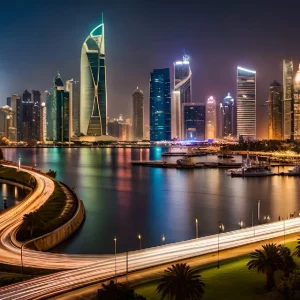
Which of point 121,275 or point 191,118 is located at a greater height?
point 191,118

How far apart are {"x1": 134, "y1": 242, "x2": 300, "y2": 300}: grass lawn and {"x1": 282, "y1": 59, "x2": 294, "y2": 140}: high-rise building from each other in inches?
2847

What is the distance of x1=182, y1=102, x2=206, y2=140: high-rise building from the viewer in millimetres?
104938

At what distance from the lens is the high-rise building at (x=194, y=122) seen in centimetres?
10494

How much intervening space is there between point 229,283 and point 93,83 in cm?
7281

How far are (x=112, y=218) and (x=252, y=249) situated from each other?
23.7 feet

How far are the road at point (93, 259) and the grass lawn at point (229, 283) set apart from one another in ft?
2.84

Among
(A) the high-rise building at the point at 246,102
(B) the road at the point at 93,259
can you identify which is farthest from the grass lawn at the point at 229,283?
(A) the high-rise building at the point at 246,102

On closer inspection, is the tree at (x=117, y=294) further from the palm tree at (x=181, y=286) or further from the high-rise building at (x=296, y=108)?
the high-rise building at (x=296, y=108)

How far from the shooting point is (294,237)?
11.5m

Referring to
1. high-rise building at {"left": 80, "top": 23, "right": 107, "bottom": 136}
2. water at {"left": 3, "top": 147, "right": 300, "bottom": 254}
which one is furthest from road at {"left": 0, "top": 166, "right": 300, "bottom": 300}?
high-rise building at {"left": 80, "top": 23, "right": 107, "bottom": 136}

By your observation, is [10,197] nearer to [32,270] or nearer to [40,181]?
[40,181]

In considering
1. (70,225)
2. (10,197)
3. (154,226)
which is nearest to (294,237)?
(154,226)

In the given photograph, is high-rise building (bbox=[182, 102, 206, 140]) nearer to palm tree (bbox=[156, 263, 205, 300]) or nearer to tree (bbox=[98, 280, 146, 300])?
palm tree (bbox=[156, 263, 205, 300])

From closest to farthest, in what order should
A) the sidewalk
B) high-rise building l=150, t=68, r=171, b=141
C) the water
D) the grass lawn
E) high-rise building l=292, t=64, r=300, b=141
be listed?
1. the sidewalk
2. the grass lawn
3. the water
4. high-rise building l=292, t=64, r=300, b=141
5. high-rise building l=150, t=68, r=171, b=141
